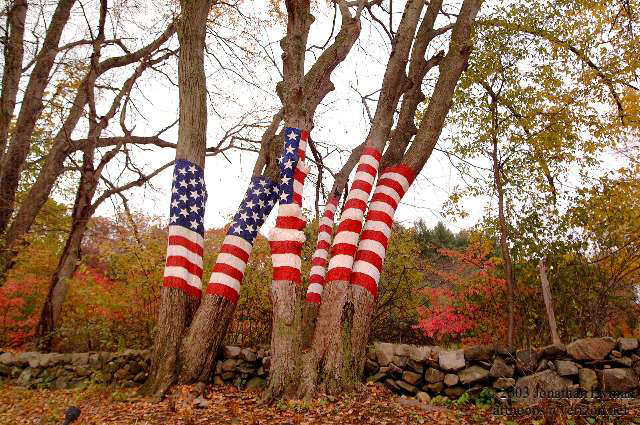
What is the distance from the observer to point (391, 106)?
6168mm

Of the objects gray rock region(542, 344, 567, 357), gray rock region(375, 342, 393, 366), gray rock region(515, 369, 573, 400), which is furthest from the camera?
gray rock region(375, 342, 393, 366)

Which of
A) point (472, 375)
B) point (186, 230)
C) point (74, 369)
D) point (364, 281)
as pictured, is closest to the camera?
point (472, 375)

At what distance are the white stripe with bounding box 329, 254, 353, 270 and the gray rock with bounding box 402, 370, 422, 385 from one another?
4.87ft

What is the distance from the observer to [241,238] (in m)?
6.02

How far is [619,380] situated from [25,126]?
36.2 feet

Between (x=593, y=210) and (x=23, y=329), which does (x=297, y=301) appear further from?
(x=23, y=329)

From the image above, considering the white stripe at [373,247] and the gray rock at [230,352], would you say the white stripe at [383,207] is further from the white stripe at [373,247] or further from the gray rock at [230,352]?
the gray rock at [230,352]

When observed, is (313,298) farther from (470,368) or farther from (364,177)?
(470,368)

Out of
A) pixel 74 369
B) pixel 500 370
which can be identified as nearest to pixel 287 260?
pixel 500 370

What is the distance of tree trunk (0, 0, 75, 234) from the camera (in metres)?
9.26

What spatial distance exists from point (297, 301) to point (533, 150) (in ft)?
17.7

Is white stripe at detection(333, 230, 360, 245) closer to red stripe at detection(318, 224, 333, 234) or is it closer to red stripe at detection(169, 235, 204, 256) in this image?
red stripe at detection(318, 224, 333, 234)

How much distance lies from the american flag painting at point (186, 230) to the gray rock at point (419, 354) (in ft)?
9.43

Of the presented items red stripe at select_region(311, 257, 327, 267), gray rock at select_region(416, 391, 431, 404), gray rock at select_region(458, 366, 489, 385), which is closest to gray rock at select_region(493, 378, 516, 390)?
gray rock at select_region(458, 366, 489, 385)
